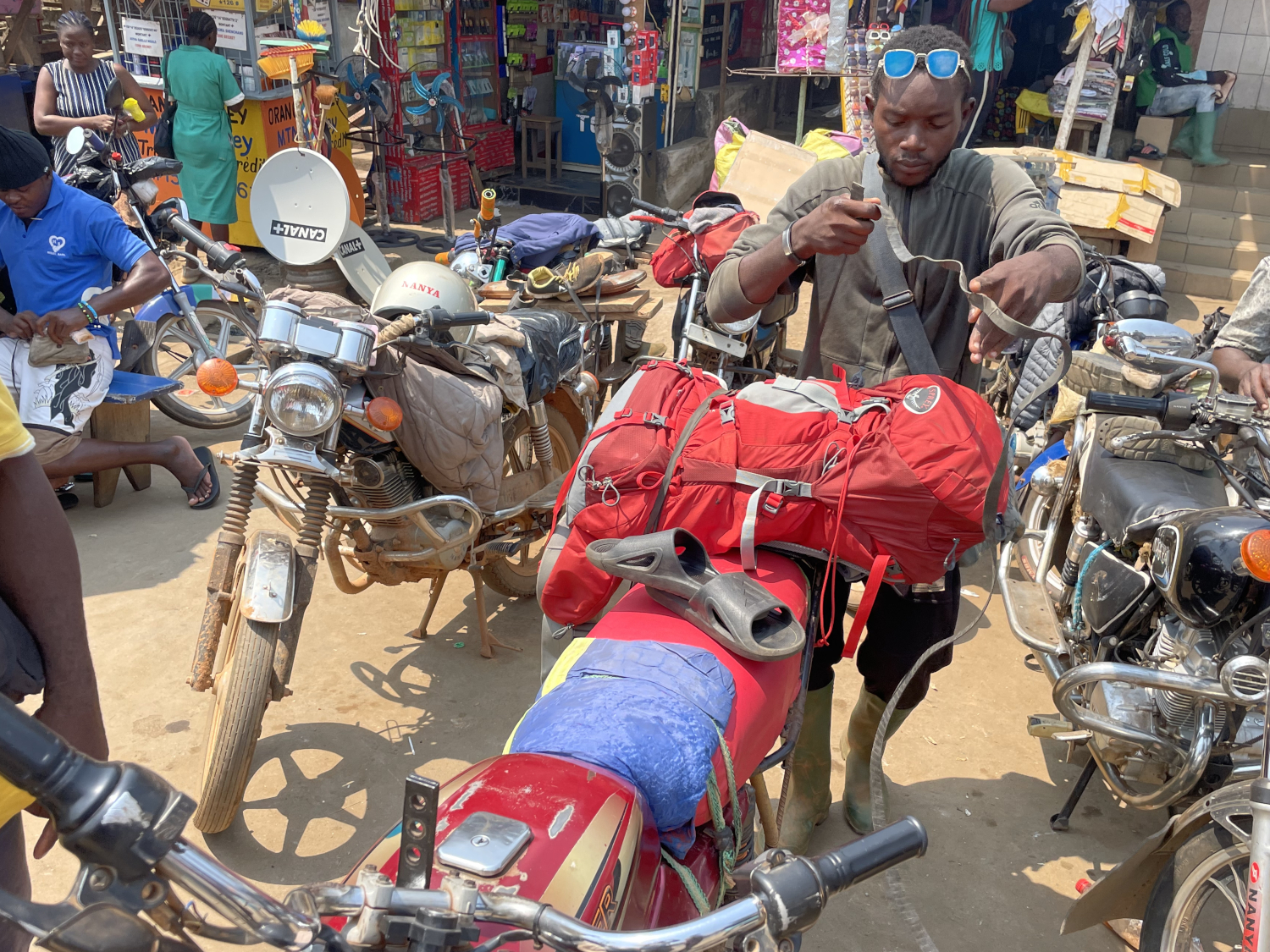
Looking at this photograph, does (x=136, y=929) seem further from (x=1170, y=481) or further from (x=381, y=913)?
(x=1170, y=481)

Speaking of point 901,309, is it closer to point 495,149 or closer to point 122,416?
point 122,416

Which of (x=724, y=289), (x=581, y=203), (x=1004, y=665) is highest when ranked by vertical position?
(x=724, y=289)

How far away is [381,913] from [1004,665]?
3364 mm

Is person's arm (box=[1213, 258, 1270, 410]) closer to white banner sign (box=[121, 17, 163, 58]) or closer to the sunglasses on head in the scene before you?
the sunglasses on head

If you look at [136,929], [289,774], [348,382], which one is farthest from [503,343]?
[136,929]

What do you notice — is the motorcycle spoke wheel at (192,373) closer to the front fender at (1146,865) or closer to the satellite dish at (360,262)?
the satellite dish at (360,262)

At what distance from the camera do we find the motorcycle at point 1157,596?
7.47 feet

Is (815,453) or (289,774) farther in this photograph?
(289,774)

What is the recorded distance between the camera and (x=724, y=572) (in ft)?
5.75

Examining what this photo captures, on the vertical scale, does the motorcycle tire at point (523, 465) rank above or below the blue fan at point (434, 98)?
below

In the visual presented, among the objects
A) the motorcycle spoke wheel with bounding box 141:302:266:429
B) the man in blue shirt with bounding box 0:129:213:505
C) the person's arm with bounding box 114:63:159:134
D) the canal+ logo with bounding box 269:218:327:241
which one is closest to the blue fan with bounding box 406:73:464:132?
the person's arm with bounding box 114:63:159:134

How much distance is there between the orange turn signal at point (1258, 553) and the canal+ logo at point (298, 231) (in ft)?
14.0

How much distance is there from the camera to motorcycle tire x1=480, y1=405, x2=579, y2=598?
3.77 metres

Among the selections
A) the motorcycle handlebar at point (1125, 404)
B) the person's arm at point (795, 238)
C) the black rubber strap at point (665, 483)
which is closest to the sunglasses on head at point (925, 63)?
the person's arm at point (795, 238)
